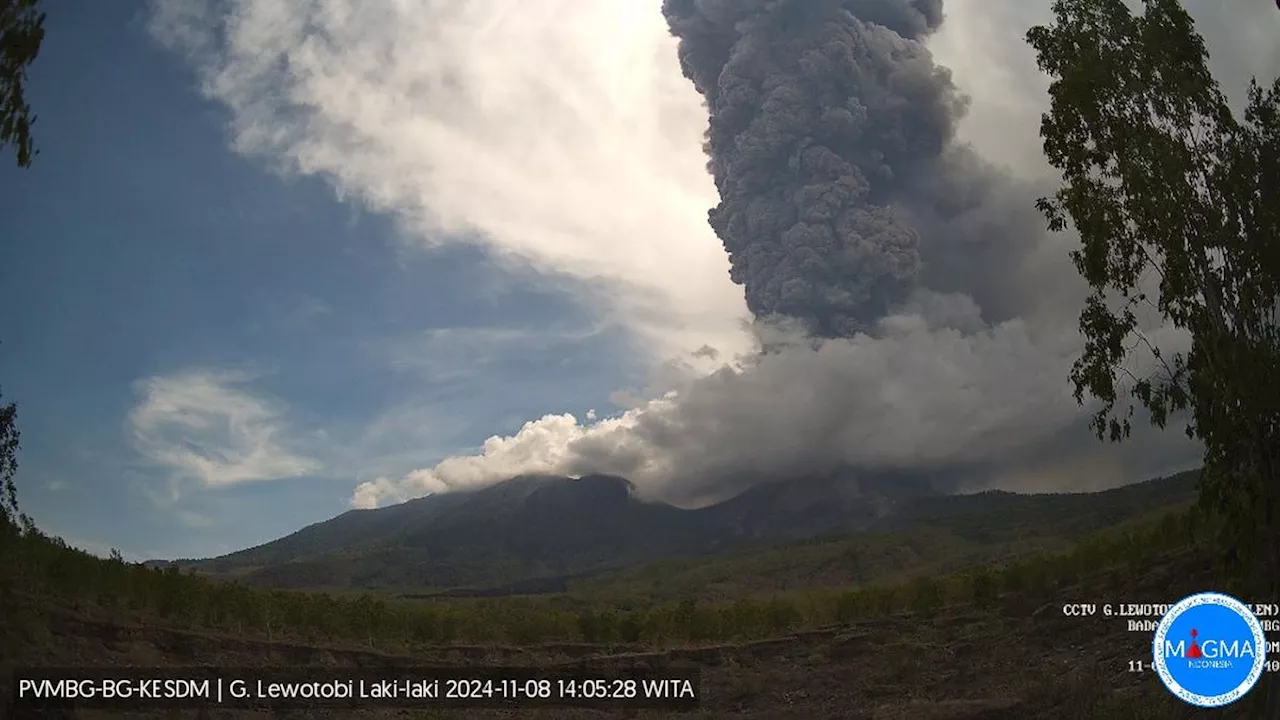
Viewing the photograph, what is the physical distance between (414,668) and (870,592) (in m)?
30.0

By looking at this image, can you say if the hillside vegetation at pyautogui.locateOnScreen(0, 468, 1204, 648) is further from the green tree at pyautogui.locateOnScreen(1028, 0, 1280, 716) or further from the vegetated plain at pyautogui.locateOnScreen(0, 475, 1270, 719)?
the green tree at pyautogui.locateOnScreen(1028, 0, 1280, 716)

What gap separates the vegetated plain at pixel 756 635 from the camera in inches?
850

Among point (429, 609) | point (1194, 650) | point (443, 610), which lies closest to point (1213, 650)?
point (1194, 650)

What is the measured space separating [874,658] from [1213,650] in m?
19.7

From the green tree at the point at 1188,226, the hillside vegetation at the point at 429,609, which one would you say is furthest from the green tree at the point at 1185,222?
the hillside vegetation at the point at 429,609

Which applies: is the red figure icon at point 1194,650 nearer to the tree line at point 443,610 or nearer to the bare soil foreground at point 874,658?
the bare soil foreground at point 874,658

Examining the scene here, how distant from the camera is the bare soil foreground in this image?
2028 centimetres

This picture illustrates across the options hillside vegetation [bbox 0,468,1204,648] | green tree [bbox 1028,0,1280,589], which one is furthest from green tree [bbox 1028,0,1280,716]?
hillside vegetation [bbox 0,468,1204,648]

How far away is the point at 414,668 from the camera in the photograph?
29.4 m

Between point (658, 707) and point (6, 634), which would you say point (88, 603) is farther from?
point (658, 707)

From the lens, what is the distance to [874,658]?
1315 inches

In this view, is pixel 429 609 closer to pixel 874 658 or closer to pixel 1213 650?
pixel 874 658

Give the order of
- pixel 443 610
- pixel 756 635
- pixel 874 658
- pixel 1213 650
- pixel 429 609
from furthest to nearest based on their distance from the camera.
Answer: pixel 443 610 < pixel 429 609 < pixel 756 635 < pixel 874 658 < pixel 1213 650

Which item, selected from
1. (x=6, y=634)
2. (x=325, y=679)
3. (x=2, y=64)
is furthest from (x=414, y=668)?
(x=2, y=64)
